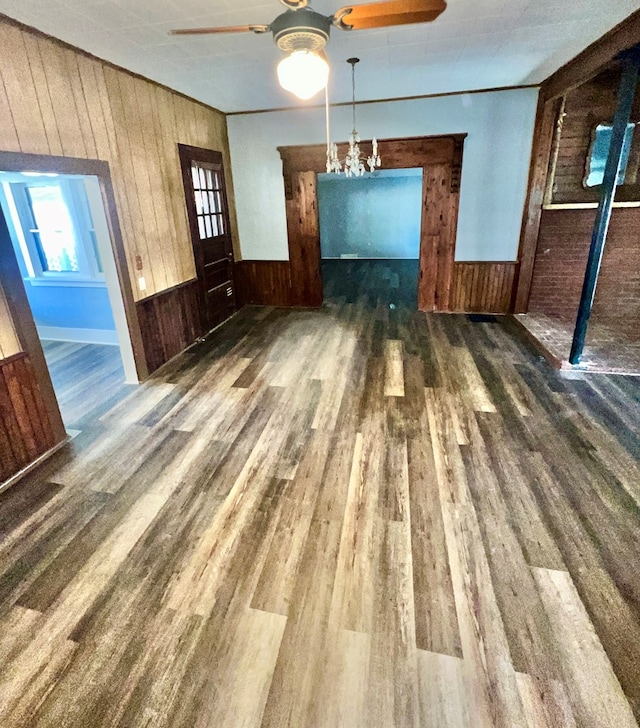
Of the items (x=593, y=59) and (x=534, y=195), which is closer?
(x=593, y=59)

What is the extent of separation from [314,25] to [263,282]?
4637mm

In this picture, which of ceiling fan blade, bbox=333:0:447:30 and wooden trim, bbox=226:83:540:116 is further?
wooden trim, bbox=226:83:540:116

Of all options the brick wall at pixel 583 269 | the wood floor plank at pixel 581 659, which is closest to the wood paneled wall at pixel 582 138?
the brick wall at pixel 583 269

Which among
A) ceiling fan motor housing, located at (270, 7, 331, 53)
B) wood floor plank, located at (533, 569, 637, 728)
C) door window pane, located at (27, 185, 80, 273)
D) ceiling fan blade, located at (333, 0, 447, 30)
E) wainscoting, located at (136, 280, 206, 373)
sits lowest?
wood floor plank, located at (533, 569, 637, 728)

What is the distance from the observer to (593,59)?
341 cm

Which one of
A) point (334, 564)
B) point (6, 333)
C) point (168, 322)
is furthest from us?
point (168, 322)

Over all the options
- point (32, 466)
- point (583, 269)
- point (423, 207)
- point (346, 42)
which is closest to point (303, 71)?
point (346, 42)

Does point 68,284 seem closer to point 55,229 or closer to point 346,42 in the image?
point 55,229

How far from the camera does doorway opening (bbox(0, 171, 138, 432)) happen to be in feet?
13.4

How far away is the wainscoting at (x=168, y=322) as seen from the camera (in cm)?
408

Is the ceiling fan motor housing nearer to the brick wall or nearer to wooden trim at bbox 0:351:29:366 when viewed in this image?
wooden trim at bbox 0:351:29:366

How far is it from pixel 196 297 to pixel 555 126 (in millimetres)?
4610

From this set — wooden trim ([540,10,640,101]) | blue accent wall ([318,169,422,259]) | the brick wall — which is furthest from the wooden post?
blue accent wall ([318,169,422,259])

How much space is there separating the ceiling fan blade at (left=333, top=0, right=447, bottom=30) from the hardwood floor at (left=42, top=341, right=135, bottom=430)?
10.6 ft
